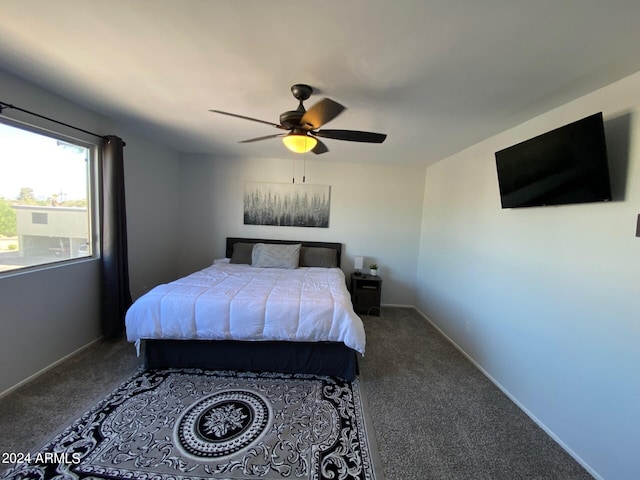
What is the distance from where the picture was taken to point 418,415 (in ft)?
6.37

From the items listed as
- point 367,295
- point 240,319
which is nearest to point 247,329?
point 240,319

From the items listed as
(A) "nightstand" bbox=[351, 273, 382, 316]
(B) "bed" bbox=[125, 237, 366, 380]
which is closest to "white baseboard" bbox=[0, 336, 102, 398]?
(B) "bed" bbox=[125, 237, 366, 380]

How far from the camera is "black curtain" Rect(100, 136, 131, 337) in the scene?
264 cm

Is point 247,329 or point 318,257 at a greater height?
point 318,257

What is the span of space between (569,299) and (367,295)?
243cm

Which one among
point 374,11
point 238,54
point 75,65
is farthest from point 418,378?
point 75,65

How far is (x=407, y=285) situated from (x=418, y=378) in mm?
2121

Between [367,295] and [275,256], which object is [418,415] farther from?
[275,256]

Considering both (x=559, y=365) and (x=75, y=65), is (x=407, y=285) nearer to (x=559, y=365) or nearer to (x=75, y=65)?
(x=559, y=365)

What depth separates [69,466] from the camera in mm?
1443

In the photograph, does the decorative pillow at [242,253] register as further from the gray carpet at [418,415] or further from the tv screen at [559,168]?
the tv screen at [559,168]

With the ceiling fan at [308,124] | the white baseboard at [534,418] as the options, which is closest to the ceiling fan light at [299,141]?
the ceiling fan at [308,124]

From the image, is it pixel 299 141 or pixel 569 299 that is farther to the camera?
pixel 299 141

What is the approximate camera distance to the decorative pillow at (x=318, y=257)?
3977 millimetres
